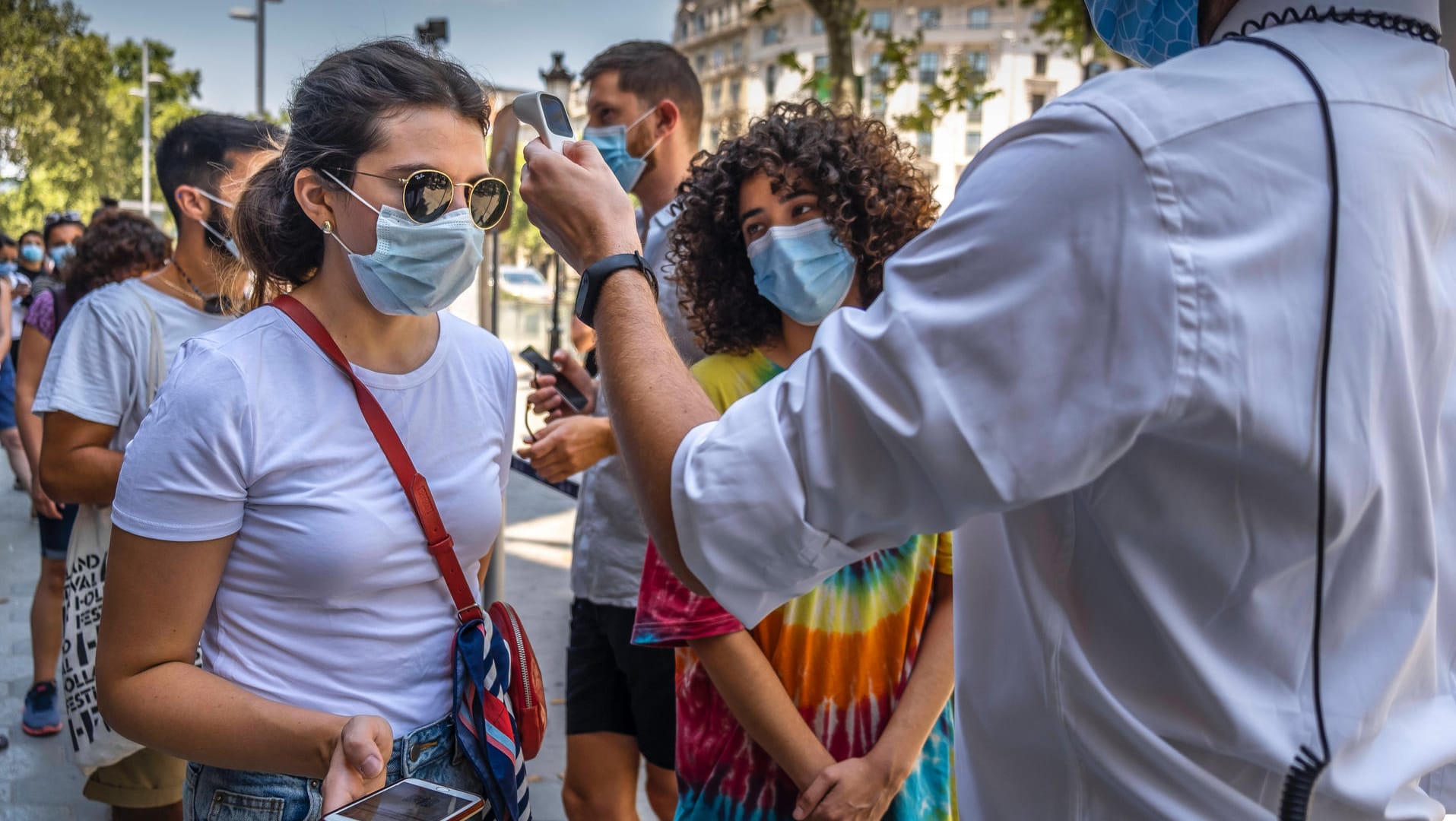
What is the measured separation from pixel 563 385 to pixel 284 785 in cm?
150

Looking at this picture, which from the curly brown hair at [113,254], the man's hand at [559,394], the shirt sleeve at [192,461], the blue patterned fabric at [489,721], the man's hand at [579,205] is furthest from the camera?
the curly brown hair at [113,254]

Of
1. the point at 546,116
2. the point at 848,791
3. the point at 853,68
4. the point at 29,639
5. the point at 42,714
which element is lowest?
the point at 29,639

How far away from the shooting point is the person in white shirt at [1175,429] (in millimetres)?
1006

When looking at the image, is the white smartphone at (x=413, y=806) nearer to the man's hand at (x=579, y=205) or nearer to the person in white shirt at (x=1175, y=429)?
the person in white shirt at (x=1175, y=429)

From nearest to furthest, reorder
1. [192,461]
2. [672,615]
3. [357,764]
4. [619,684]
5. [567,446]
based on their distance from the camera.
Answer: [357,764] < [192,461] < [672,615] < [567,446] < [619,684]

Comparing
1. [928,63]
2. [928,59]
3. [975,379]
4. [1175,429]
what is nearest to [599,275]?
[975,379]

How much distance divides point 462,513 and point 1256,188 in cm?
150

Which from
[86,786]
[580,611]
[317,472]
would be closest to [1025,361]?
[317,472]

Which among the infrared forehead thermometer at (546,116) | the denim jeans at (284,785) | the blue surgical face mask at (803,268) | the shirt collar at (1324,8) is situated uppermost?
the shirt collar at (1324,8)

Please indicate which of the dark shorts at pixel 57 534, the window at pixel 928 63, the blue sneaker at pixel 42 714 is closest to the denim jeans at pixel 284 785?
the dark shorts at pixel 57 534

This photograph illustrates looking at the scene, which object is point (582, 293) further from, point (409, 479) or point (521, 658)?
point (521, 658)

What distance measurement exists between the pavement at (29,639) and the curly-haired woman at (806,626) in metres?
2.63

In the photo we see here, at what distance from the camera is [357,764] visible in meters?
1.61

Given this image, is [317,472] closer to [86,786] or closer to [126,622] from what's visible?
[126,622]
